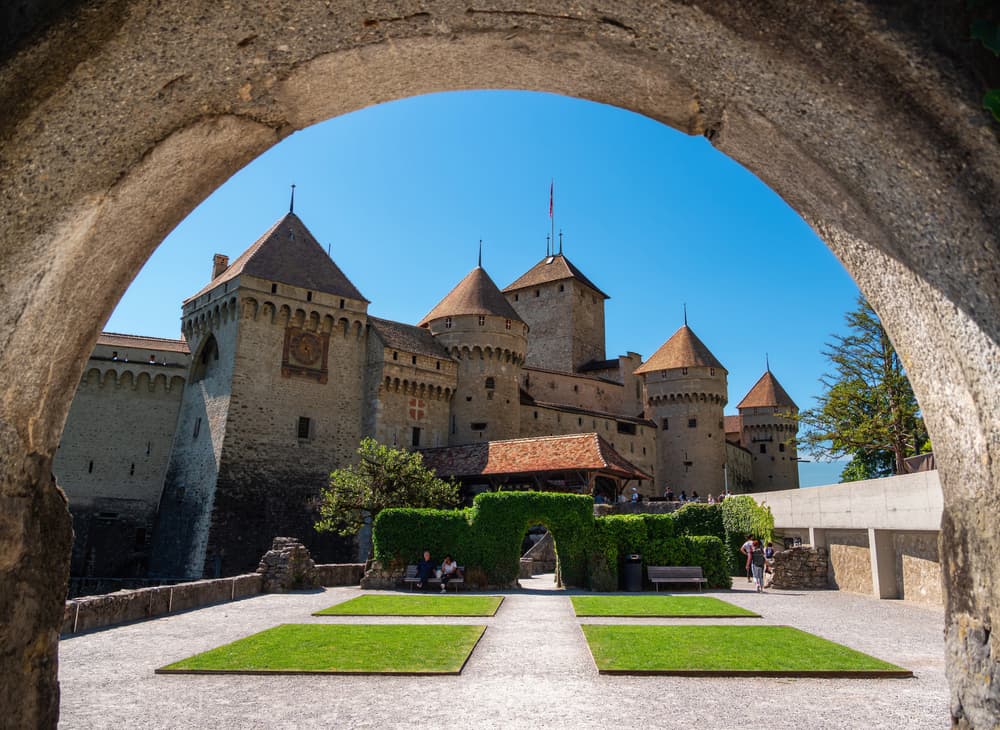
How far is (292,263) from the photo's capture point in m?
32.0

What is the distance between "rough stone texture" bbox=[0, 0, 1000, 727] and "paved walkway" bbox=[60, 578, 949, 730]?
408 centimetres

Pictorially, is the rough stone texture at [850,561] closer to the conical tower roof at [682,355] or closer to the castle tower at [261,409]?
A: the castle tower at [261,409]

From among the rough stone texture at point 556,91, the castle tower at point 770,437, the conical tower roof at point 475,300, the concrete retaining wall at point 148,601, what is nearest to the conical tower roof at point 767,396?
the castle tower at point 770,437

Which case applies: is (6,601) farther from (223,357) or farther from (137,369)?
(137,369)

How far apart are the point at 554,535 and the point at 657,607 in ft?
21.3

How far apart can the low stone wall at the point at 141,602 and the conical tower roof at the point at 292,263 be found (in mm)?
17111

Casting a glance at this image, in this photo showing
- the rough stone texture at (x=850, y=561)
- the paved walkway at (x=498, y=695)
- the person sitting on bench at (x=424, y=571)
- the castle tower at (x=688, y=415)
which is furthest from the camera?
the castle tower at (x=688, y=415)

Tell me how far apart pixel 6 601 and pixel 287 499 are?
2793 cm

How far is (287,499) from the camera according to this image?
28.9 metres

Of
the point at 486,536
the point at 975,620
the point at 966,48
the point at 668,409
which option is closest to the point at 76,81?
the point at 966,48

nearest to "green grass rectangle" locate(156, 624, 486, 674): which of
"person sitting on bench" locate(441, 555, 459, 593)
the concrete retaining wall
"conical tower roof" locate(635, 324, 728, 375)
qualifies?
the concrete retaining wall

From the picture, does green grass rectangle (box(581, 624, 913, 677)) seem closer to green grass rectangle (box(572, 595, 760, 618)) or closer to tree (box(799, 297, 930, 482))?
green grass rectangle (box(572, 595, 760, 618))

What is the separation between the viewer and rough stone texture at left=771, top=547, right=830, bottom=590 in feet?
64.8

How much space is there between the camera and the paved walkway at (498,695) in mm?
5918
